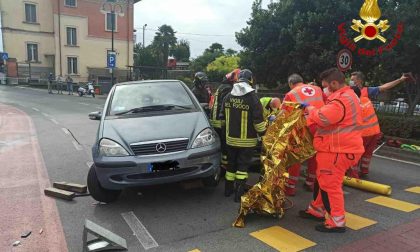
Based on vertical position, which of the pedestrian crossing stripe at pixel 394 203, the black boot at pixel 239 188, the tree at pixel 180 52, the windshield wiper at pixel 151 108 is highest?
the tree at pixel 180 52

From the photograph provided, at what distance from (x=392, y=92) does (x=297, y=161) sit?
10.6m

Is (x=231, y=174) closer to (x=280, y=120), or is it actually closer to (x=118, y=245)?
(x=280, y=120)

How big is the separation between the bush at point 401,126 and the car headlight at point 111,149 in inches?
323

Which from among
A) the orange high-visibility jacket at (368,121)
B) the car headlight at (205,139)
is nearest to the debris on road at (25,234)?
the car headlight at (205,139)

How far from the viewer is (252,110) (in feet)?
17.1

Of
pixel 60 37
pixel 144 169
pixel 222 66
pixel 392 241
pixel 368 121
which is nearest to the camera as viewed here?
pixel 392 241

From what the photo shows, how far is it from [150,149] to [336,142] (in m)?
2.20

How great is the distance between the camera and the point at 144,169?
4.70 meters

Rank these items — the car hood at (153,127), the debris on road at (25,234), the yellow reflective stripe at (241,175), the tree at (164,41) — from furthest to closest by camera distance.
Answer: the tree at (164,41) < the yellow reflective stripe at (241,175) < the car hood at (153,127) < the debris on road at (25,234)

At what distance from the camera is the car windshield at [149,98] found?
5.77m

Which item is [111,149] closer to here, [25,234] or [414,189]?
[25,234]

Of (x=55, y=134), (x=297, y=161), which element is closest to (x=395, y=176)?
(x=297, y=161)

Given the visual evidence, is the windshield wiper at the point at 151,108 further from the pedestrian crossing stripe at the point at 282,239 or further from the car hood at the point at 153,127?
the pedestrian crossing stripe at the point at 282,239

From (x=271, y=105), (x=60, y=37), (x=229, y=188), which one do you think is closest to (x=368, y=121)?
(x=271, y=105)
